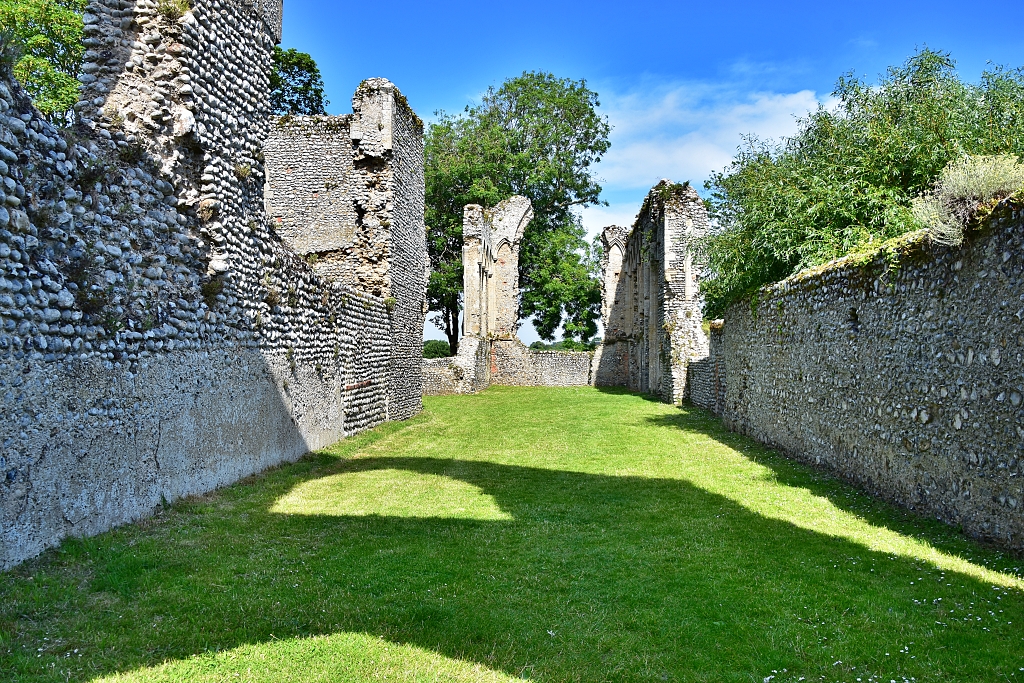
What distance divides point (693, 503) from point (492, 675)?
4223 mm

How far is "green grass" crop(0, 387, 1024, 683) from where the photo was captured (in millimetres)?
3305

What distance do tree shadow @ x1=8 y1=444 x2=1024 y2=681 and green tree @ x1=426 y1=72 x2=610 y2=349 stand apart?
90.1ft

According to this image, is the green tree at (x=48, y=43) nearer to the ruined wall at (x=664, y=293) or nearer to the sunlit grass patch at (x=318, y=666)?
the ruined wall at (x=664, y=293)

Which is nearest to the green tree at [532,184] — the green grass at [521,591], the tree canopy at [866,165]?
the tree canopy at [866,165]

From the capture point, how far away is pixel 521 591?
14.3 ft

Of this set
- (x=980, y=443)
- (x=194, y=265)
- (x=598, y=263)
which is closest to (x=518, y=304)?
(x=598, y=263)

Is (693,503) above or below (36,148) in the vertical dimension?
below

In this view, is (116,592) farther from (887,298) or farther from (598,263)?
(598,263)

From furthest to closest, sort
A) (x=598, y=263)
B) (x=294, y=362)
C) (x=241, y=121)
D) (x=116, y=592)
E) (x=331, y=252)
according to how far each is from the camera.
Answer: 1. (x=598, y=263)
2. (x=331, y=252)
3. (x=294, y=362)
4. (x=241, y=121)
5. (x=116, y=592)

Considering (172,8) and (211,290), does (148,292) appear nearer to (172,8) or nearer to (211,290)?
(211,290)

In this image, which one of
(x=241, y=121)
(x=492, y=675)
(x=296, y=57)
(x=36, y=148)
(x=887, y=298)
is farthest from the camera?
(x=296, y=57)

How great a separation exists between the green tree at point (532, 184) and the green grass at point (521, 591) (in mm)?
26729

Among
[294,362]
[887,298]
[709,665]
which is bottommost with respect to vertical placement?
[709,665]

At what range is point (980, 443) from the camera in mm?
5059
